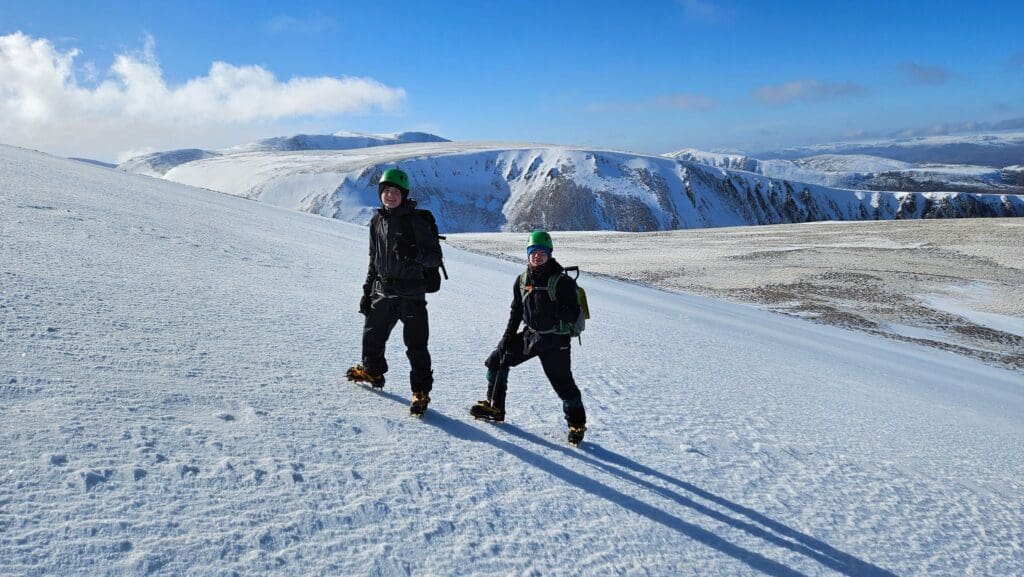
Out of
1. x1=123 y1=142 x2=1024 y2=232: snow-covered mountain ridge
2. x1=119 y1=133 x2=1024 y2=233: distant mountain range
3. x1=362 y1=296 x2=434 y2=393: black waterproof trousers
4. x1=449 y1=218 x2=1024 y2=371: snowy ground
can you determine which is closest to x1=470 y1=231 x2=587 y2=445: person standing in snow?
x1=362 y1=296 x2=434 y2=393: black waterproof trousers

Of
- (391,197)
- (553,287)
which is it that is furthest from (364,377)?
(553,287)

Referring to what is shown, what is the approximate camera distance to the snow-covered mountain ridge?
12900 cm

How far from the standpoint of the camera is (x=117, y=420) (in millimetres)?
3172

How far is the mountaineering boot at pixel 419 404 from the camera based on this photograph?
4418 millimetres

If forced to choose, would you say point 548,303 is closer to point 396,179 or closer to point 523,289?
point 523,289

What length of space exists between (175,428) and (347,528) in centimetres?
134

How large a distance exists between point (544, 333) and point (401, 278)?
1293 mm

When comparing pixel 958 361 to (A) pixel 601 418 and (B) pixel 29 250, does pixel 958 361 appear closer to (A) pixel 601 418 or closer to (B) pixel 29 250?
(A) pixel 601 418

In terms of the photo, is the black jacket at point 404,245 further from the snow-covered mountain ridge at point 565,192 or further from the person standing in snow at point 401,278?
the snow-covered mountain ridge at point 565,192

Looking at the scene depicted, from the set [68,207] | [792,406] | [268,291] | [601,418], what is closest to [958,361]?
[792,406]

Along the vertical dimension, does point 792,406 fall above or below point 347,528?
below

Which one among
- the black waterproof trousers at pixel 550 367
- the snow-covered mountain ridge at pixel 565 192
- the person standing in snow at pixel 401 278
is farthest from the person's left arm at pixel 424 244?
the snow-covered mountain ridge at pixel 565 192

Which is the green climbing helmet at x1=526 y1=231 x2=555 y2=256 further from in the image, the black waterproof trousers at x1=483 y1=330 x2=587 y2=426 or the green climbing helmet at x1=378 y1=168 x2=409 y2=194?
the green climbing helmet at x1=378 y1=168 x2=409 y2=194

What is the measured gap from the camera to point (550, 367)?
468 cm
